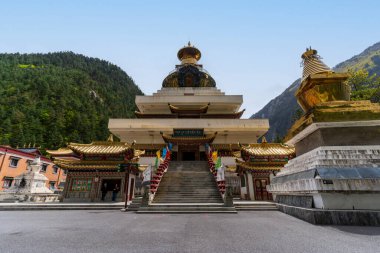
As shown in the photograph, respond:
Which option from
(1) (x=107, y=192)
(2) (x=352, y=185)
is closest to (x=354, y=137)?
(2) (x=352, y=185)

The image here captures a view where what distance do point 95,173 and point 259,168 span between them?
1289 centimetres

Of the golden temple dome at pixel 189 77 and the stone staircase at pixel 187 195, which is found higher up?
the golden temple dome at pixel 189 77

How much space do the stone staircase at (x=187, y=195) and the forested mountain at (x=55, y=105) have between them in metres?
52.0

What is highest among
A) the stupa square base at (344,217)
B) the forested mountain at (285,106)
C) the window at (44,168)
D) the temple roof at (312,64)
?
the forested mountain at (285,106)

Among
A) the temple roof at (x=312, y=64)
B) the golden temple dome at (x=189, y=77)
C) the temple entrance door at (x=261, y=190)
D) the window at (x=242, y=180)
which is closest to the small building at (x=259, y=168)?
the temple entrance door at (x=261, y=190)

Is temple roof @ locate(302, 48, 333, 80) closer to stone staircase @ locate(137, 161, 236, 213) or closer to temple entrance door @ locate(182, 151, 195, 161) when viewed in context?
stone staircase @ locate(137, 161, 236, 213)

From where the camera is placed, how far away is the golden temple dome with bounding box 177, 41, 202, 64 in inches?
1522

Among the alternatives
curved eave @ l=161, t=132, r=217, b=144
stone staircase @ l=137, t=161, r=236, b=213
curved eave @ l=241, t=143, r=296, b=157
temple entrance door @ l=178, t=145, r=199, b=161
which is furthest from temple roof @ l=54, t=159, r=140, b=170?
curved eave @ l=241, t=143, r=296, b=157

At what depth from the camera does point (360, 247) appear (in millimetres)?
3369

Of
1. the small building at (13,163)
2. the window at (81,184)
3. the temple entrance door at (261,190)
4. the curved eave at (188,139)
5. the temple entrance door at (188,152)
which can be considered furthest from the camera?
the small building at (13,163)

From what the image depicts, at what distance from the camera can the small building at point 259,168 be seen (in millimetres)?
14703

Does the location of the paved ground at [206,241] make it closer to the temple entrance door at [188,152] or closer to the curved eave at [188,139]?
the curved eave at [188,139]

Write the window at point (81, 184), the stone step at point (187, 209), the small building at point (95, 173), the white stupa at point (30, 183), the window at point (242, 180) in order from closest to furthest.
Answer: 1. the stone step at point (187, 209)
2. the small building at point (95, 173)
3. the window at point (81, 184)
4. the window at point (242, 180)
5. the white stupa at point (30, 183)

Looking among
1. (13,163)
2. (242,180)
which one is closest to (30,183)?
(13,163)
